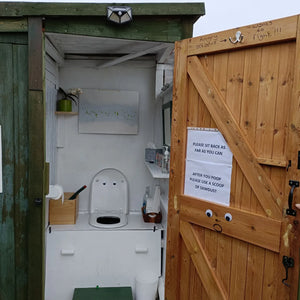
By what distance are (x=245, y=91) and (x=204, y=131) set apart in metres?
0.34

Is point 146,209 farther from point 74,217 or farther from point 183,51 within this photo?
point 183,51

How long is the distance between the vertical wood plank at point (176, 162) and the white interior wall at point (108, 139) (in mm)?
1084

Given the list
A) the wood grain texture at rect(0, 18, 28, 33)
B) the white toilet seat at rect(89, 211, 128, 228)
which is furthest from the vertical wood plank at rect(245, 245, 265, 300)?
the wood grain texture at rect(0, 18, 28, 33)

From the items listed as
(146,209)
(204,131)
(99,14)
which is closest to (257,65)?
(204,131)

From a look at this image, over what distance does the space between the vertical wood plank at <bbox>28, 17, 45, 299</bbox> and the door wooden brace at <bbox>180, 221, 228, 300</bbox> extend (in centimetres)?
101

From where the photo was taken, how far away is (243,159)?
1.70 metres

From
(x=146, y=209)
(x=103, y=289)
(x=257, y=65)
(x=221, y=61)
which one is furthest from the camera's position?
(x=146, y=209)

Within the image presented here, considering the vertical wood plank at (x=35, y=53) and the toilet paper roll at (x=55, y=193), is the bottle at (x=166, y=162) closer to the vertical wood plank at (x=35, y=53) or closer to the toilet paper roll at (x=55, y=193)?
the toilet paper roll at (x=55, y=193)

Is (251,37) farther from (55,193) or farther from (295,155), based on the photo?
(55,193)

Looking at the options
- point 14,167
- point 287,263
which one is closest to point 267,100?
point 287,263

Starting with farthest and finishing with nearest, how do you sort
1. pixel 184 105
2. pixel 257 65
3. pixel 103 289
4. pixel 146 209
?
pixel 146 209 → pixel 103 289 → pixel 184 105 → pixel 257 65

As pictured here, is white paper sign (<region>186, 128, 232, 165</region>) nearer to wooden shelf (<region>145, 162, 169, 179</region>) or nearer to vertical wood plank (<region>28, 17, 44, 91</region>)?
wooden shelf (<region>145, 162, 169, 179</region>)

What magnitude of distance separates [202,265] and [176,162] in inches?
26.6

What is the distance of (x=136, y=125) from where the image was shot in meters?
3.11
